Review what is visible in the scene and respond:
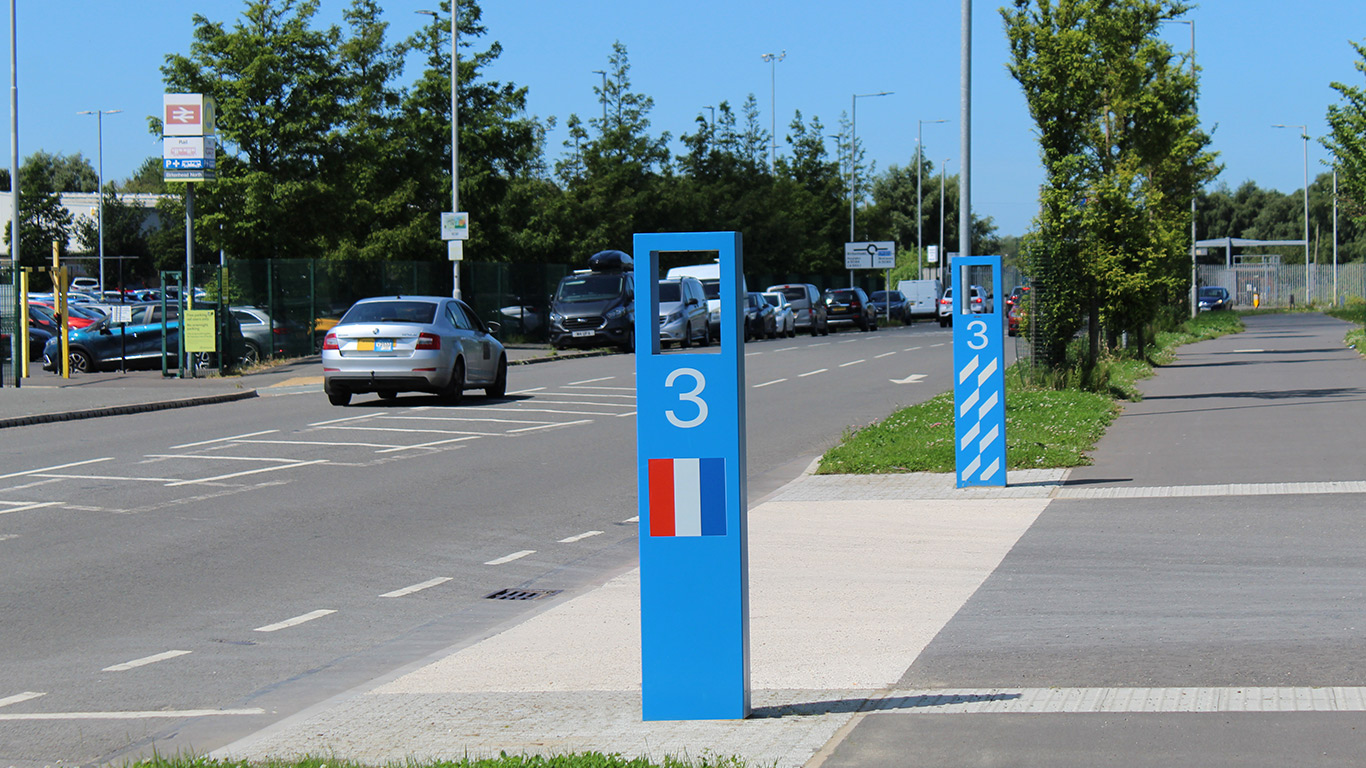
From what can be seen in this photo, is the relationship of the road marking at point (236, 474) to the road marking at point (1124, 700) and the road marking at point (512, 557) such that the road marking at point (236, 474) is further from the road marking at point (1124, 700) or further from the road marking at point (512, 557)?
the road marking at point (1124, 700)

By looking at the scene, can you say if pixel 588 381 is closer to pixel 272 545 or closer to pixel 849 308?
pixel 272 545

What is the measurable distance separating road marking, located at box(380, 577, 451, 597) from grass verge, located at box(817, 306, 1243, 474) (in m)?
5.36

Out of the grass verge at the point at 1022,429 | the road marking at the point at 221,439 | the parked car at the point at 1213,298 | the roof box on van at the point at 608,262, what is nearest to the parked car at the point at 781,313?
the roof box on van at the point at 608,262

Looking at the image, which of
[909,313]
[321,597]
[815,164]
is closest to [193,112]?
[321,597]

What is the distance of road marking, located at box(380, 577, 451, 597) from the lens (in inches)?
344

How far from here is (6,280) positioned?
28062 millimetres

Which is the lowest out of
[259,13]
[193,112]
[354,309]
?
[354,309]

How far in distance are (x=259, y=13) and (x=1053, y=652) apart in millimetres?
37024

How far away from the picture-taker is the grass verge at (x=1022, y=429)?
1373cm

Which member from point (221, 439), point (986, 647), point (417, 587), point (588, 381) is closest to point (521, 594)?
point (417, 587)

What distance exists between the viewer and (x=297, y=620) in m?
8.02

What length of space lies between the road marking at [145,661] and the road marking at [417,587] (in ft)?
5.37

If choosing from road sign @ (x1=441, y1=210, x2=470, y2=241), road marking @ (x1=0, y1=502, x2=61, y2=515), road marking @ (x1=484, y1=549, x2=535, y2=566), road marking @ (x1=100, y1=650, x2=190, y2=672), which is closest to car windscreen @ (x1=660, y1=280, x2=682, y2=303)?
road sign @ (x1=441, y1=210, x2=470, y2=241)

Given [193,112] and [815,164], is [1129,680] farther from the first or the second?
[815,164]
